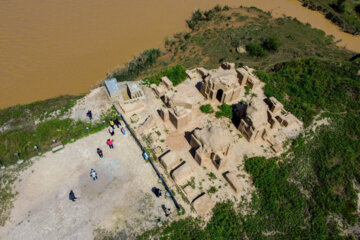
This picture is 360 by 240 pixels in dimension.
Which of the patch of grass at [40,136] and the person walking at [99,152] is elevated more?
the patch of grass at [40,136]

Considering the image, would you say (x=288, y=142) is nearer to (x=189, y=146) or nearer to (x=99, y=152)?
(x=189, y=146)

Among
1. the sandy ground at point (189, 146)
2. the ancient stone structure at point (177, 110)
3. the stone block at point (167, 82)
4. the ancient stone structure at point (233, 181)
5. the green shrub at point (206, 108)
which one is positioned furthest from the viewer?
the stone block at point (167, 82)

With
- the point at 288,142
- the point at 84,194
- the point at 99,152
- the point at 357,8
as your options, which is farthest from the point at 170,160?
the point at 357,8

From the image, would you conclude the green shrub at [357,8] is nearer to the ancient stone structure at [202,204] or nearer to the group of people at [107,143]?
the ancient stone structure at [202,204]

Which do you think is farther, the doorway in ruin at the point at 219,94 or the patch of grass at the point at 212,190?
the doorway in ruin at the point at 219,94

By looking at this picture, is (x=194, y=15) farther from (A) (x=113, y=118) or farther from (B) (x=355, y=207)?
(B) (x=355, y=207)

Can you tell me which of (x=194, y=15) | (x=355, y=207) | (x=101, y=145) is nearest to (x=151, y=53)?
(x=194, y=15)

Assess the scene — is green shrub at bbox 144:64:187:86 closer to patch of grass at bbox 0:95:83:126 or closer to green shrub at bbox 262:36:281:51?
patch of grass at bbox 0:95:83:126

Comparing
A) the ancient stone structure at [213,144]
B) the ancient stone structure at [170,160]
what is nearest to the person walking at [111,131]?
the ancient stone structure at [170,160]
